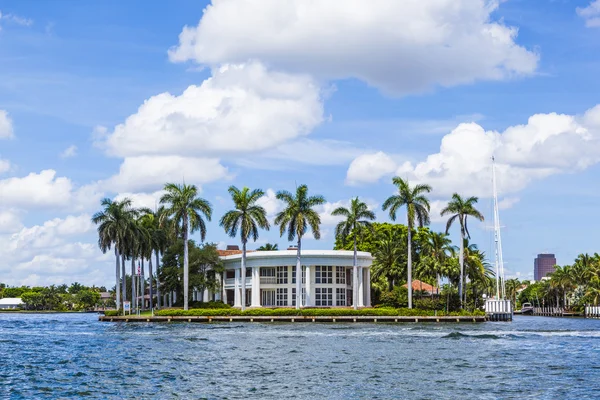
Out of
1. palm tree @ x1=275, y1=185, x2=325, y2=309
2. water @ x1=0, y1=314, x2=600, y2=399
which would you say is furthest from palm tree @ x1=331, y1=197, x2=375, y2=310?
water @ x1=0, y1=314, x2=600, y2=399

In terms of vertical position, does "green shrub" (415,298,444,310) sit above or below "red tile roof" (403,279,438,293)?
below

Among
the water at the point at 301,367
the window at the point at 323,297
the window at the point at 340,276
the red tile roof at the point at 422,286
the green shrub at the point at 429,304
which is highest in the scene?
the window at the point at 340,276

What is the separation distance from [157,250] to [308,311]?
1290 inches

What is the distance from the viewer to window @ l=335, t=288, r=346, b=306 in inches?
4117

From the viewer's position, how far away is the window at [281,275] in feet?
346

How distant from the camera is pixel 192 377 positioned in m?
34.6

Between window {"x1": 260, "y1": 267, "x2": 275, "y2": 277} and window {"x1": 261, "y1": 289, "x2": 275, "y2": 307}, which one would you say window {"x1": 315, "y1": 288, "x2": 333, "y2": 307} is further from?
window {"x1": 260, "y1": 267, "x2": 275, "y2": 277}

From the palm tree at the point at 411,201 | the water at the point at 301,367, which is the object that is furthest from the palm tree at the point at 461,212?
the water at the point at 301,367

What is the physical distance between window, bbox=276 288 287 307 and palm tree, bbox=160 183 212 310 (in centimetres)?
1421

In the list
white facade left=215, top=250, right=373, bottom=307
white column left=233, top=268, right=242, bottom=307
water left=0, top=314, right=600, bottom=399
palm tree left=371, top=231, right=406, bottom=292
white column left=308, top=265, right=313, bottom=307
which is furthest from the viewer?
white column left=233, top=268, right=242, bottom=307

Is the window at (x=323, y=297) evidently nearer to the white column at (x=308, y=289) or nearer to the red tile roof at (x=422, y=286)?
the white column at (x=308, y=289)

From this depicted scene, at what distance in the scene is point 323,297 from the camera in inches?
4099

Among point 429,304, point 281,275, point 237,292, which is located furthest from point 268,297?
point 429,304

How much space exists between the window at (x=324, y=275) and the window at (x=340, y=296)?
1.83 m
